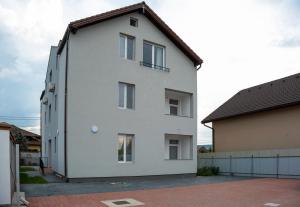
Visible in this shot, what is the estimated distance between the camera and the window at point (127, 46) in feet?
61.6

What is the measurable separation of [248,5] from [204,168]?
12.2m

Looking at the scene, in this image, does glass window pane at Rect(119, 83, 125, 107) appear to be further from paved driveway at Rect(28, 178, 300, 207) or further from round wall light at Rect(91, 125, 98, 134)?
paved driveway at Rect(28, 178, 300, 207)

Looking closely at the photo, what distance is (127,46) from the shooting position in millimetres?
19016

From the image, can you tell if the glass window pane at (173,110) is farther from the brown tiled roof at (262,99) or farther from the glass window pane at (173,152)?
the brown tiled roof at (262,99)

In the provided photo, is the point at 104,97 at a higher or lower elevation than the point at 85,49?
lower

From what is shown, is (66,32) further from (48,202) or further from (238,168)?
(238,168)

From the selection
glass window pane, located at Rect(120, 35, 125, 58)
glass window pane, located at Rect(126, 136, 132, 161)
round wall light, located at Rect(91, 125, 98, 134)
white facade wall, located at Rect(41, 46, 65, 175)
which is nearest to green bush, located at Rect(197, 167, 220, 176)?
glass window pane, located at Rect(126, 136, 132, 161)

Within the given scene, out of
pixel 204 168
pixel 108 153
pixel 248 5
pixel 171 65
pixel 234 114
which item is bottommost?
pixel 204 168

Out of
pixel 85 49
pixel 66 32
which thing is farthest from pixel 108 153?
pixel 66 32

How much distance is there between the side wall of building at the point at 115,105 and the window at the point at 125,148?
336 millimetres

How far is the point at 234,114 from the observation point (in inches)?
970

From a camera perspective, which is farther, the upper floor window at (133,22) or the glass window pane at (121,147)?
the upper floor window at (133,22)

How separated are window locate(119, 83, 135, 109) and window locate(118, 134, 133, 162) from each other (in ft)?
5.36

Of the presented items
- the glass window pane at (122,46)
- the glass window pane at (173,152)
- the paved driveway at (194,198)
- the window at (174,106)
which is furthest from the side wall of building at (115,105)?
the paved driveway at (194,198)
